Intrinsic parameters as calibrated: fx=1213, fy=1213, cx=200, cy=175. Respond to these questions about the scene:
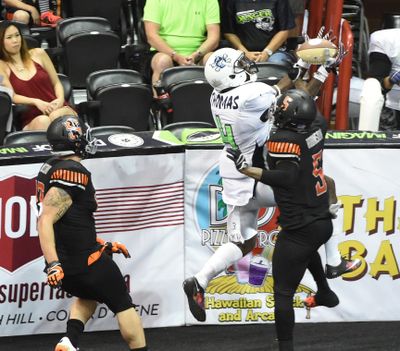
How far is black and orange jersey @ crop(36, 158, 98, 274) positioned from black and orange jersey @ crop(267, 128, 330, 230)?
119 centimetres

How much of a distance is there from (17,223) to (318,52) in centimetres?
253

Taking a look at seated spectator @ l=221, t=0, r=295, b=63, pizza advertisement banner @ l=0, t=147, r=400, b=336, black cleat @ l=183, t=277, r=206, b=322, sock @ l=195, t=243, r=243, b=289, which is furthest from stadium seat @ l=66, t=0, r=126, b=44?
black cleat @ l=183, t=277, r=206, b=322

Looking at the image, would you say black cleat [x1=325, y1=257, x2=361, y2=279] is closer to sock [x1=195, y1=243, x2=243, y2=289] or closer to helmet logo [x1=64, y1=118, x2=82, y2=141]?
sock [x1=195, y1=243, x2=243, y2=289]

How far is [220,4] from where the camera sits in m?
11.7

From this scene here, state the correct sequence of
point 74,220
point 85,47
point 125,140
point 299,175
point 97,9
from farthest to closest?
point 97,9
point 85,47
point 125,140
point 299,175
point 74,220

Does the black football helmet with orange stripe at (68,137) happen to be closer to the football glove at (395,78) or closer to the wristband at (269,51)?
the wristband at (269,51)

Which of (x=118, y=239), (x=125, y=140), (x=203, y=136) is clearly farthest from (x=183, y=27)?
(x=118, y=239)

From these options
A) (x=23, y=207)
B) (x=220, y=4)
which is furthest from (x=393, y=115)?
(x=23, y=207)

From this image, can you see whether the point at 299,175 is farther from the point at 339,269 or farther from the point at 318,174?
the point at 339,269

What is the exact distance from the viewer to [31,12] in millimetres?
11531

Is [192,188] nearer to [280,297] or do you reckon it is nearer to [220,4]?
[280,297]

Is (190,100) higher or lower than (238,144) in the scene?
lower

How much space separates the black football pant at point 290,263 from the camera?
7680 millimetres

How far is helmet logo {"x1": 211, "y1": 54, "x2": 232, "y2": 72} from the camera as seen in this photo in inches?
326
